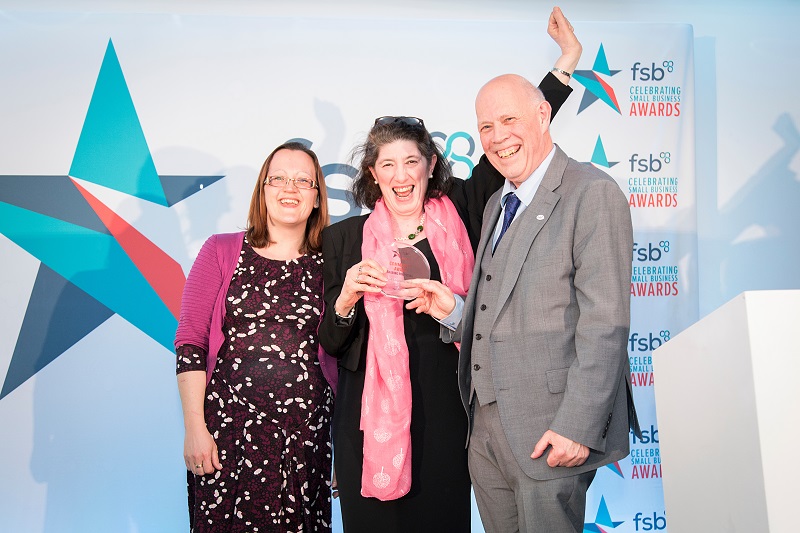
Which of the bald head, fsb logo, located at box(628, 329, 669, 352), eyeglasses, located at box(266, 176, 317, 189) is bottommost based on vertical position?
fsb logo, located at box(628, 329, 669, 352)

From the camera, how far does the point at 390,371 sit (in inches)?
90.3

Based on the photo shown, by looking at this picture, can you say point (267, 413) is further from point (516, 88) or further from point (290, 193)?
point (516, 88)

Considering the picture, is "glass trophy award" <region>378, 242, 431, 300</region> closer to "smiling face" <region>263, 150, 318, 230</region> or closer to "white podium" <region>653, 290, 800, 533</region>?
"smiling face" <region>263, 150, 318, 230</region>

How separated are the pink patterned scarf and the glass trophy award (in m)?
0.03

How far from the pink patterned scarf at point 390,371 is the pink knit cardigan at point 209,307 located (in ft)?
0.96

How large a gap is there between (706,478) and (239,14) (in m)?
3.21

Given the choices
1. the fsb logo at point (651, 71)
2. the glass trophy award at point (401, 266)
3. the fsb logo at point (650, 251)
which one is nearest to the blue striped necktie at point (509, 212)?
the glass trophy award at point (401, 266)

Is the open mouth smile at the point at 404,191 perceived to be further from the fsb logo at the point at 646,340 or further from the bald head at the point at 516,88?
the fsb logo at the point at 646,340

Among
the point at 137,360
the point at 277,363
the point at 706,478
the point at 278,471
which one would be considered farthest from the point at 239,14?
the point at 706,478

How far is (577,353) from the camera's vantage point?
1.95m

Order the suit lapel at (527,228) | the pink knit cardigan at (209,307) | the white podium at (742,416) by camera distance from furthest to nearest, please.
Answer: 1. the pink knit cardigan at (209,307)
2. the suit lapel at (527,228)
3. the white podium at (742,416)

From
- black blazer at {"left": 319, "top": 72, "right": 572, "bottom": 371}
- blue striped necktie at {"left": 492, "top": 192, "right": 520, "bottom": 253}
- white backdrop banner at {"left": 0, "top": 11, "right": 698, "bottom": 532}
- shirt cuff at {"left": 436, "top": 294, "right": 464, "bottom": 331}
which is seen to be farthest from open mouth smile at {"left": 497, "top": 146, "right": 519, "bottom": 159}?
white backdrop banner at {"left": 0, "top": 11, "right": 698, "bottom": 532}

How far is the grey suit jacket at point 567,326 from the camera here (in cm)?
191

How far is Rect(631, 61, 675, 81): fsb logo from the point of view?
383 centimetres
